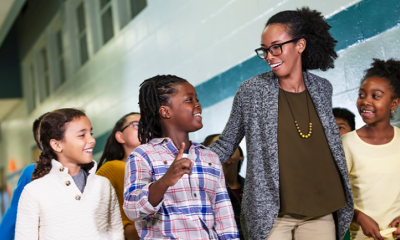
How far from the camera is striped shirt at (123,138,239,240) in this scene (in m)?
1.36

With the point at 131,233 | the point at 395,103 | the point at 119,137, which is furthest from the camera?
the point at 119,137

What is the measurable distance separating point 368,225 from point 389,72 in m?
0.69

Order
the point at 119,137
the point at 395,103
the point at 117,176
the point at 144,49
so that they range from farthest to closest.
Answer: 1. the point at 144,49
2. the point at 119,137
3. the point at 117,176
4. the point at 395,103

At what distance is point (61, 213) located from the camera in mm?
1621

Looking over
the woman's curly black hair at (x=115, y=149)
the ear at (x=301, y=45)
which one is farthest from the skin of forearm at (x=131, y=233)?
the ear at (x=301, y=45)

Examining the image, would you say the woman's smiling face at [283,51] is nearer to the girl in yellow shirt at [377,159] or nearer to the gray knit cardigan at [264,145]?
the gray knit cardigan at [264,145]

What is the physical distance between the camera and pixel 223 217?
5.07 feet

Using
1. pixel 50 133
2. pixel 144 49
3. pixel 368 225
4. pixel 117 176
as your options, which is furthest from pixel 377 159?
pixel 144 49

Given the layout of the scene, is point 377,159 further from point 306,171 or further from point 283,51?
point 283,51

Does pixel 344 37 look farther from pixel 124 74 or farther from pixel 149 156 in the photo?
pixel 124 74

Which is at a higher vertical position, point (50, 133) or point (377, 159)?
point (50, 133)

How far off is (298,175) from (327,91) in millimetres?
394

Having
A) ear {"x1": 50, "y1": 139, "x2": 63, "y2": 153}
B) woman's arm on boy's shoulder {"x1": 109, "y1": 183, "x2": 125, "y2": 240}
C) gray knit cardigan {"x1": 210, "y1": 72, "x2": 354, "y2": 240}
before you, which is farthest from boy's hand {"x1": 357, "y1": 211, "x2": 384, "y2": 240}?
ear {"x1": 50, "y1": 139, "x2": 63, "y2": 153}

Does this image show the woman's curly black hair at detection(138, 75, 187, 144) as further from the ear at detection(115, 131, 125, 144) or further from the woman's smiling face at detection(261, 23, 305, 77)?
the ear at detection(115, 131, 125, 144)
